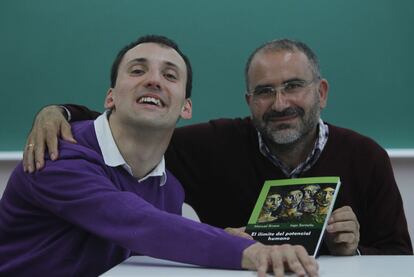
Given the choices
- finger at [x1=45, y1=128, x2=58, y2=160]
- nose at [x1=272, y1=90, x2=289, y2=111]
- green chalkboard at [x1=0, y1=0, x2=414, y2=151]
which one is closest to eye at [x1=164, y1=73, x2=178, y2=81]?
finger at [x1=45, y1=128, x2=58, y2=160]

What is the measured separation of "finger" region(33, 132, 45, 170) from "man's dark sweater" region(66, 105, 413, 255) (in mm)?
331

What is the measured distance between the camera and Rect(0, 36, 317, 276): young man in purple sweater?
3.22 ft

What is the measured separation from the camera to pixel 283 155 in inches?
70.1

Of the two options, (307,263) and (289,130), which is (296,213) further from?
(289,130)

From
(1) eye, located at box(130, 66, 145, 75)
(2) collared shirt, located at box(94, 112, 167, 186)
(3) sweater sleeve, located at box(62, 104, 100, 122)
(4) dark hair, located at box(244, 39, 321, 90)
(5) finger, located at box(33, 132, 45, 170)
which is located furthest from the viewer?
(4) dark hair, located at box(244, 39, 321, 90)

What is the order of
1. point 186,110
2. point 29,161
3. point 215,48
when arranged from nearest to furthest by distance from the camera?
1. point 29,161
2. point 186,110
3. point 215,48

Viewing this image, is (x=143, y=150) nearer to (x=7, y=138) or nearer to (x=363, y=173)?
(x=363, y=173)

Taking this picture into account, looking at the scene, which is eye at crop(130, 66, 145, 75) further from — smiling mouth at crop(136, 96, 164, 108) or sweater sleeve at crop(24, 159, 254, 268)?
sweater sleeve at crop(24, 159, 254, 268)

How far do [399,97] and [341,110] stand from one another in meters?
0.22

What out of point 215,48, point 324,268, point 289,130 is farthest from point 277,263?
point 215,48

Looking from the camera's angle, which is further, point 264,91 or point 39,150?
point 264,91

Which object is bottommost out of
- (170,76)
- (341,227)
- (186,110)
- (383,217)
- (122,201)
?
(383,217)

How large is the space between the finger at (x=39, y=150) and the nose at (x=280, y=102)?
0.76m

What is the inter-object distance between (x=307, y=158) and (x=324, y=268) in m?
0.77
